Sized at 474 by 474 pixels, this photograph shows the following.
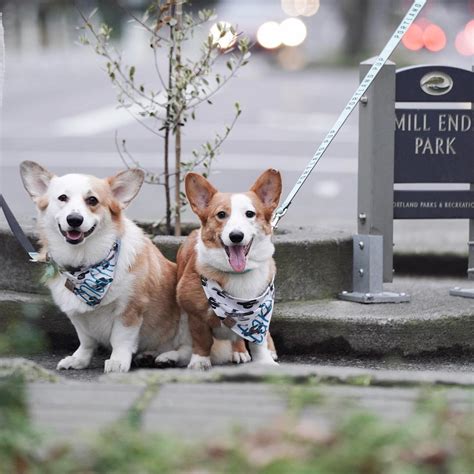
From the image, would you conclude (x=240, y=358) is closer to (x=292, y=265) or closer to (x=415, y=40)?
(x=292, y=265)

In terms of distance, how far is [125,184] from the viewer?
581cm

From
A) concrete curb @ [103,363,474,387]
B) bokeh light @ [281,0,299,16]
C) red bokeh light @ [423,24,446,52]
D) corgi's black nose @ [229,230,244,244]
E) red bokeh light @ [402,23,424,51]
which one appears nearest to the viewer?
concrete curb @ [103,363,474,387]

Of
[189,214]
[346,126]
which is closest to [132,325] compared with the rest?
[189,214]

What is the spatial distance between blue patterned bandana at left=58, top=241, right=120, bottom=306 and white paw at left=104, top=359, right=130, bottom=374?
0.28 metres

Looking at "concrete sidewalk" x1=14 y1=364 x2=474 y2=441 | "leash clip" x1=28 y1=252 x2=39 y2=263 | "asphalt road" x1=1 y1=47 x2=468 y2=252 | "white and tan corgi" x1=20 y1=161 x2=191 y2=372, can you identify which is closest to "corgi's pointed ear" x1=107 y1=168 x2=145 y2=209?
"white and tan corgi" x1=20 y1=161 x2=191 y2=372

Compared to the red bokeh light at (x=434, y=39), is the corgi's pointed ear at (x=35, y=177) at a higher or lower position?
lower

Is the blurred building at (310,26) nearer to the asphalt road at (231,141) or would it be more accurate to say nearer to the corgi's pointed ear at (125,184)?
the asphalt road at (231,141)

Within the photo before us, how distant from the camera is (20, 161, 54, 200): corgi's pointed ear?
5.73 meters

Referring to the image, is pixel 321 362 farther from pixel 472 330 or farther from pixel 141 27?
pixel 141 27

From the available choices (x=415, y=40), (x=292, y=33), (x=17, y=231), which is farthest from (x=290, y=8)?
(x=17, y=231)

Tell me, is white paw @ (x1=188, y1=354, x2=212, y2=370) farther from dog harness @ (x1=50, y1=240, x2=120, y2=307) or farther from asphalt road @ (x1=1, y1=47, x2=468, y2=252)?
asphalt road @ (x1=1, y1=47, x2=468, y2=252)

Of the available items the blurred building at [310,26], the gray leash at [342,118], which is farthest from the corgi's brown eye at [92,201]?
the blurred building at [310,26]

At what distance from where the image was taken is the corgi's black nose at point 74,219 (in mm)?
5453

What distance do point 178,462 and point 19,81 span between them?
31.2m
